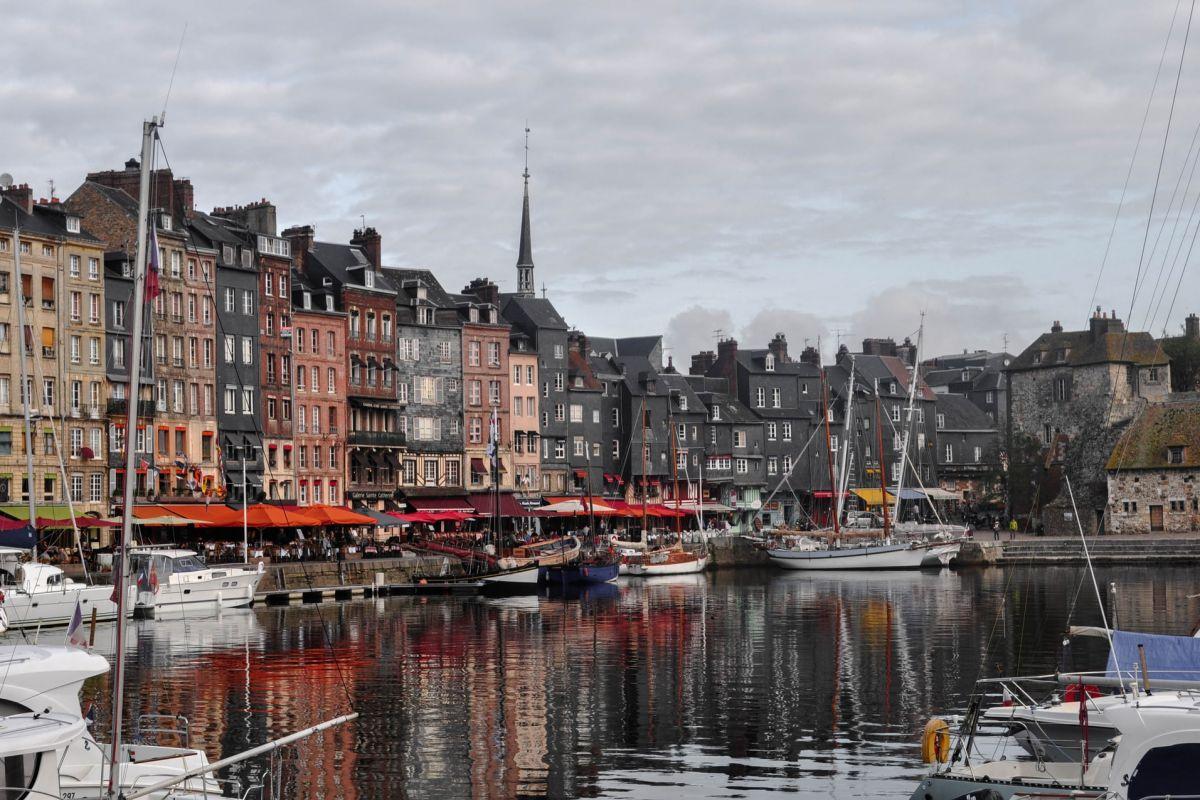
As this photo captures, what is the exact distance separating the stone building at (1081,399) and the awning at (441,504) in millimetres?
36808

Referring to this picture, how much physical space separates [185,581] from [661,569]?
3142 centimetres

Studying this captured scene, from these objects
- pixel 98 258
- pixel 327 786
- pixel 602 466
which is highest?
pixel 98 258

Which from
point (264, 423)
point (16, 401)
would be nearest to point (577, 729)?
point (16, 401)

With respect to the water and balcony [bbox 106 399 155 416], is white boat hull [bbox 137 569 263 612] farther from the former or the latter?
balcony [bbox 106 399 155 416]

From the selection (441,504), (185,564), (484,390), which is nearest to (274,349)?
(441,504)

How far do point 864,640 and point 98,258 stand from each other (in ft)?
146

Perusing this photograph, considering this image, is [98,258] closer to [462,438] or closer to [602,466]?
[462,438]

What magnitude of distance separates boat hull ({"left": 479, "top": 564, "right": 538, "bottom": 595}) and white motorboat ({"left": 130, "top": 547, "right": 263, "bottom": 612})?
1193 centimetres

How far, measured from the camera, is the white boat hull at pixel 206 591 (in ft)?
203

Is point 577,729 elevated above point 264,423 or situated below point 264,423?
below

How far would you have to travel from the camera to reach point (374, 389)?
3735 inches

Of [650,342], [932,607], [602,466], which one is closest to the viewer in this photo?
[932,607]

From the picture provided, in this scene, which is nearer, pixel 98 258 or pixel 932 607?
pixel 932 607

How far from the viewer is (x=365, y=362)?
94.3 m
